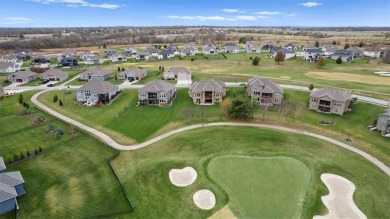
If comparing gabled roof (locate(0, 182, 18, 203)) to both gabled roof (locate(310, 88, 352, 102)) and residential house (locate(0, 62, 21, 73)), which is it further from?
residential house (locate(0, 62, 21, 73))

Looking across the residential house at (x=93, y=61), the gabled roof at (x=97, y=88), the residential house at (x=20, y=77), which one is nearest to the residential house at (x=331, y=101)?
the gabled roof at (x=97, y=88)

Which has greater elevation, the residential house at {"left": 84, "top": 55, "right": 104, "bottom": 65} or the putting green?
the residential house at {"left": 84, "top": 55, "right": 104, "bottom": 65}

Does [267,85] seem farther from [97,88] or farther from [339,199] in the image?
[97,88]

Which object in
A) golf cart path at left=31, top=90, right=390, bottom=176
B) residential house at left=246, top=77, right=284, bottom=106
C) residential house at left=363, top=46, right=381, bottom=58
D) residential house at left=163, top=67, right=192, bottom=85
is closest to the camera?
golf cart path at left=31, top=90, right=390, bottom=176

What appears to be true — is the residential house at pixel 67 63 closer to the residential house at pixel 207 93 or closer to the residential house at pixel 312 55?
the residential house at pixel 207 93

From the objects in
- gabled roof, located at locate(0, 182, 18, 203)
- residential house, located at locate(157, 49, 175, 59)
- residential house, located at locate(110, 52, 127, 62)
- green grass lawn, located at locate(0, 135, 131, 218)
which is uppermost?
residential house, located at locate(157, 49, 175, 59)

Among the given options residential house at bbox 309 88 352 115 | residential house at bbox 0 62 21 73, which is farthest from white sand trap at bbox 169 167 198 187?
Answer: residential house at bbox 0 62 21 73

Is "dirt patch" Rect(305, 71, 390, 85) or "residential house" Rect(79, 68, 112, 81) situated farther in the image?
Answer: "residential house" Rect(79, 68, 112, 81)
